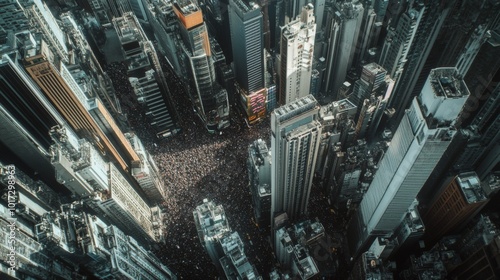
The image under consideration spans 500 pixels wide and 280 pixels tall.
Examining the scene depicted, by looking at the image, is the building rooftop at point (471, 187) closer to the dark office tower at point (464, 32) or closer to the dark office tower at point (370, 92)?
the dark office tower at point (464, 32)

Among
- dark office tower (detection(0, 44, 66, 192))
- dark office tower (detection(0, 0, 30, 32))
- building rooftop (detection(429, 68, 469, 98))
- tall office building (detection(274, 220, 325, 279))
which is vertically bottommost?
tall office building (detection(274, 220, 325, 279))

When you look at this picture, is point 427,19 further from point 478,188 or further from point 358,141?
point 478,188

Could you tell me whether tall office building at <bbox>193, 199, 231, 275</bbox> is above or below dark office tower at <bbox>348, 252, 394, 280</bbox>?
above

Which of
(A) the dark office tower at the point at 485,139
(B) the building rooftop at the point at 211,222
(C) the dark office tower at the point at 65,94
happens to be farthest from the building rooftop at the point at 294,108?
(A) the dark office tower at the point at 485,139

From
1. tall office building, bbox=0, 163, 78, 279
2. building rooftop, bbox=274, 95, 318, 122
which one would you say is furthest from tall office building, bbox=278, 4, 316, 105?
tall office building, bbox=0, 163, 78, 279

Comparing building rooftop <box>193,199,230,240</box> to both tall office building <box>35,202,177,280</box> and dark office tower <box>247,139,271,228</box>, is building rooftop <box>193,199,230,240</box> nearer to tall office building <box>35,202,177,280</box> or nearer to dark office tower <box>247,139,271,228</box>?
tall office building <box>35,202,177,280</box>

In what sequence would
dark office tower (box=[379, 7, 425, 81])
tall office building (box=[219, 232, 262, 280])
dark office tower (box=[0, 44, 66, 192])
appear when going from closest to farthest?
tall office building (box=[219, 232, 262, 280])
dark office tower (box=[0, 44, 66, 192])
dark office tower (box=[379, 7, 425, 81])
